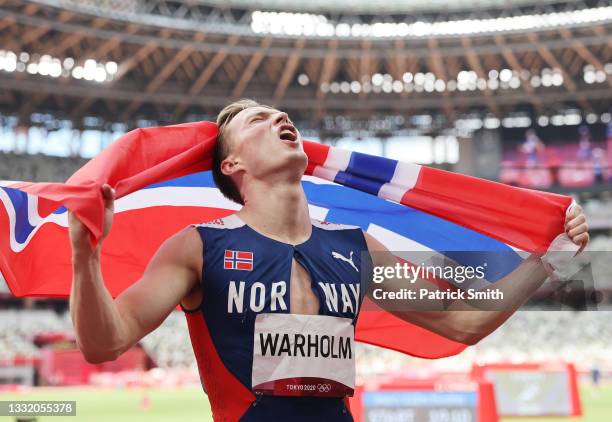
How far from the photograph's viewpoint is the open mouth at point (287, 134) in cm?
319

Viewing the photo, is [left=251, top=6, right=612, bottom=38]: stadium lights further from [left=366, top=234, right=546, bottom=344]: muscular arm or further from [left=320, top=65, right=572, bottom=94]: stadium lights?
[left=366, top=234, right=546, bottom=344]: muscular arm

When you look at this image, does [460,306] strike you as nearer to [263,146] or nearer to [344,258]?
[344,258]

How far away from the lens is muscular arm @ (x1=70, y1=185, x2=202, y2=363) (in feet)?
7.97

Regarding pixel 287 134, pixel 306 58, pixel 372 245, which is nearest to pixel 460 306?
pixel 372 245

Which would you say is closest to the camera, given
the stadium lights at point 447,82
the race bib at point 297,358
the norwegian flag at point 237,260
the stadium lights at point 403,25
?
the race bib at point 297,358

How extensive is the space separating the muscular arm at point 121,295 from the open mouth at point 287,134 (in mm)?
549

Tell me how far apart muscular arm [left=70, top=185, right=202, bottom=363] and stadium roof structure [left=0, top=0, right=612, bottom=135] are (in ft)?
84.8

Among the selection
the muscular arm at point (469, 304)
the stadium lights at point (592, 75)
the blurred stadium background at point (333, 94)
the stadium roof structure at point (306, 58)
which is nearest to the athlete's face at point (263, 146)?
the muscular arm at point (469, 304)

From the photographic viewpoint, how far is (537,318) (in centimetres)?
3766

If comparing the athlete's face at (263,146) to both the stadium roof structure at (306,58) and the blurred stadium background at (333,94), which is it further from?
the stadium roof structure at (306,58)

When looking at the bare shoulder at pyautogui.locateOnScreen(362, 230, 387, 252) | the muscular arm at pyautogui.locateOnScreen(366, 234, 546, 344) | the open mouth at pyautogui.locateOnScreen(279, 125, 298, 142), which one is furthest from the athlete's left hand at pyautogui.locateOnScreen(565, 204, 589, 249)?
the open mouth at pyautogui.locateOnScreen(279, 125, 298, 142)

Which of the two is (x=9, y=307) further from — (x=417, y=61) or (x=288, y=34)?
(x=417, y=61)

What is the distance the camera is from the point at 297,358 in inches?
110

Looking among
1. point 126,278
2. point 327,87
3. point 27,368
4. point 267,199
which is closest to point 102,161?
point 267,199
